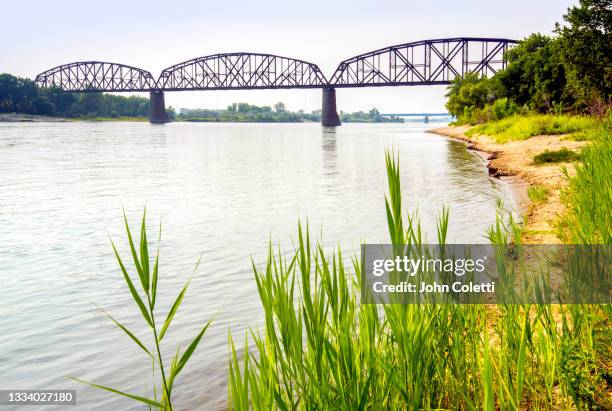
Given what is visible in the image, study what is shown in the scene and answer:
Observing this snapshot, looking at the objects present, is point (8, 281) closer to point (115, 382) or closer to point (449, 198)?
point (115, 382)

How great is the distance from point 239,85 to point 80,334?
575ft

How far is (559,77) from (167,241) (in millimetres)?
46167

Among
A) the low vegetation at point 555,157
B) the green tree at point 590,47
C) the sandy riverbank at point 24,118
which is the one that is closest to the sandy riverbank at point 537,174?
the low vegetation at point 555,157

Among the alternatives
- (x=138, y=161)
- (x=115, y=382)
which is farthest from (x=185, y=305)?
(x=138, y=161)

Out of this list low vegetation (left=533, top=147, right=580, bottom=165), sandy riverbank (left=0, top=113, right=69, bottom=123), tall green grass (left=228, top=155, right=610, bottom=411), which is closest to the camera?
tall green grass (left=228, top=155, right=610, bottom=411)

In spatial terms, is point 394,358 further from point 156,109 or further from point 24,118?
point 156,109

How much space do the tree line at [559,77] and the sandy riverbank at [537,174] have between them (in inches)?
114

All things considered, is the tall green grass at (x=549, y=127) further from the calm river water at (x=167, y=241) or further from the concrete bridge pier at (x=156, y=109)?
the concrete bridge pier at (x=156, y=109)

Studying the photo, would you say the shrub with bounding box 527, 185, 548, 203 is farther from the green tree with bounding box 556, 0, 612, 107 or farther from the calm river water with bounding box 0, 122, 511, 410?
the green tree with bounding box 556, 0, 612, 107

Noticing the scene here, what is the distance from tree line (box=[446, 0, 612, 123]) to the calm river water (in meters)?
10.4

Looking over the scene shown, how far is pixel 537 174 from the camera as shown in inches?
819

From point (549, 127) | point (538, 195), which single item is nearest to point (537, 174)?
point (538, 195)

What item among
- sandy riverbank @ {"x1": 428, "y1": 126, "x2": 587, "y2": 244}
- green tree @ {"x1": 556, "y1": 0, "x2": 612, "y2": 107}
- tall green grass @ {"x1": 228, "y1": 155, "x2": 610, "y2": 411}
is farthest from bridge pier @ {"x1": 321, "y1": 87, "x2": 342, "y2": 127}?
tall green grass @ {"x1": 228, "y1": 155, "x2": 610, "y2": 411}

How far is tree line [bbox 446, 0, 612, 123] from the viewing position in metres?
32.9
